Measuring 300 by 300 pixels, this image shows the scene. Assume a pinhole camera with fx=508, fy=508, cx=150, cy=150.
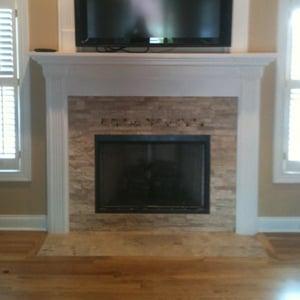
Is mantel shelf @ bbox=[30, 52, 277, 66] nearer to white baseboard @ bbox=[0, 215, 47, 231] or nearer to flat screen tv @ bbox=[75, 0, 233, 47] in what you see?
flat screen tv @ bbox=[75, 0, 233, 47]

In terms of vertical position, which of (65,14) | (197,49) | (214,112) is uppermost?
(65,14)

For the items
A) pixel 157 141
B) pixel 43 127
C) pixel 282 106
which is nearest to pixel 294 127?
pixel 282 106

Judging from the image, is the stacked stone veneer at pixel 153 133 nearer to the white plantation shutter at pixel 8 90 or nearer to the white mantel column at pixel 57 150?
the white mantel column at pixel 57 150

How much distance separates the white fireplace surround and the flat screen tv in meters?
0.17

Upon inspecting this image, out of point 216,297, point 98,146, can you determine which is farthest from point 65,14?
point 216,297

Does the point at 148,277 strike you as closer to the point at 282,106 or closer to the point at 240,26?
the point at 282,106

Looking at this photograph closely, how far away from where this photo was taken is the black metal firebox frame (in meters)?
4.32

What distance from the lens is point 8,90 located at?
425 centimetres

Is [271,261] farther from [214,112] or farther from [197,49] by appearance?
[197,49]

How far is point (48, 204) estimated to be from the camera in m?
4.35

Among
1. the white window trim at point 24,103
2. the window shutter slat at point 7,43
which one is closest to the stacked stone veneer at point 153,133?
the white window trim at point 24,103

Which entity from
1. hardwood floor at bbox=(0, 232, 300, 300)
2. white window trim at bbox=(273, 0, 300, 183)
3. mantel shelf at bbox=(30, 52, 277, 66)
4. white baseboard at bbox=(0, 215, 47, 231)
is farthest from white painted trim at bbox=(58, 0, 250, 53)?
hardwood floor at bbox=(0, 232, 300, 300)

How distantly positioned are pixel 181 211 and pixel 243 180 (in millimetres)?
595

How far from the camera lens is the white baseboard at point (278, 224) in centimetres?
441
